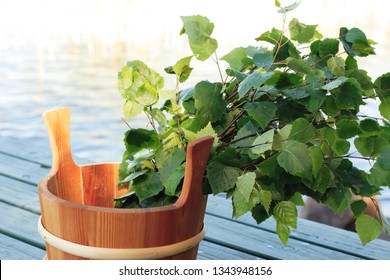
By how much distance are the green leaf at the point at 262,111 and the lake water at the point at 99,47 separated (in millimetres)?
2169

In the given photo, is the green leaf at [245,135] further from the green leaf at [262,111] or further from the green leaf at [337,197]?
the green leaf at [337,197]

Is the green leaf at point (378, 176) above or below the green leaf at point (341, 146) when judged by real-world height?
below

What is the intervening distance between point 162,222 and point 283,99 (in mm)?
263

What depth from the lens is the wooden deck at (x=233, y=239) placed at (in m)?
1.41

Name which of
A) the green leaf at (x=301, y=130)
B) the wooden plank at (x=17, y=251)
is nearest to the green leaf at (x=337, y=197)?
the green leaf at (x=301, y=130)

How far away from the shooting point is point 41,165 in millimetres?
1996

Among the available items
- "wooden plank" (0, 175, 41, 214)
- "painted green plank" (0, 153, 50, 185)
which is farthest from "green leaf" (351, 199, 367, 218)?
"painted green plank" (0, 153, 50, 185)

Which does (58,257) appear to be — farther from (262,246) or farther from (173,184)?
(262,246)

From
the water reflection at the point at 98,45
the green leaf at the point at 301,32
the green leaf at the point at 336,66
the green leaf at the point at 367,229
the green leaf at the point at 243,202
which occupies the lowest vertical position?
the water reflection at the point at 98,45

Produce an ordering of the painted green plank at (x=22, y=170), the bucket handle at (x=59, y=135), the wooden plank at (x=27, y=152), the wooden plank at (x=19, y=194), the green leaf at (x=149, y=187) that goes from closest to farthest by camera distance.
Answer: the green leaf at (x=149, y=187) < the bucket handle at (x=59, y=135) < the wooden plank at (x=19, y=194) < the painted green plank at (x=22, y=170) < the wooden plank at (x=27, y=152)

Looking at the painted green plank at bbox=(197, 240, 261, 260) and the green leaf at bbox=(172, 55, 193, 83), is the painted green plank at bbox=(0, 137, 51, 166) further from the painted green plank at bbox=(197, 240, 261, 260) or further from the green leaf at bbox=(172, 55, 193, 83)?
the green leaf at bbox=(172, 55, 193, 83)

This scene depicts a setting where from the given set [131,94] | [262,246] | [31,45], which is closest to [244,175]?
[131,94]

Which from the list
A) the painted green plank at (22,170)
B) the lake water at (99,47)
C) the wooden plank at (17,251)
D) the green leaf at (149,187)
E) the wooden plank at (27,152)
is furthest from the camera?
the lake water at (99,47)

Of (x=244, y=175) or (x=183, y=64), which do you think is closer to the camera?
(x=244, y=175)
